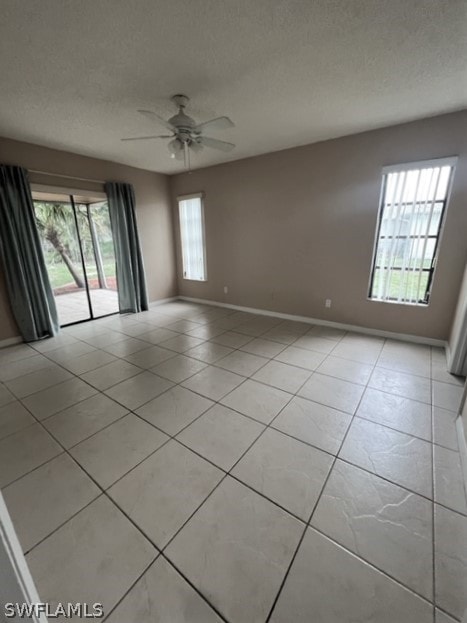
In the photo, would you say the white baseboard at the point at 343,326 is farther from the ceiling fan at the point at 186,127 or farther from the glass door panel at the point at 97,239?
the ceiling fan at the point at 186,127

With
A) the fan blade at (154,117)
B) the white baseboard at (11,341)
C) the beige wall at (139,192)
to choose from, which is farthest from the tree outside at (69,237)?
the fan blade at (154,117)

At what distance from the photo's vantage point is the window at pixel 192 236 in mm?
4961

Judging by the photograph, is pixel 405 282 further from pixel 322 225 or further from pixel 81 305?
pixel 81 305

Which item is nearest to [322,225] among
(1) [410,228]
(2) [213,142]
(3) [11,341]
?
(1) [410,228]

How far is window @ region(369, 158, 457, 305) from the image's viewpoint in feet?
9.35

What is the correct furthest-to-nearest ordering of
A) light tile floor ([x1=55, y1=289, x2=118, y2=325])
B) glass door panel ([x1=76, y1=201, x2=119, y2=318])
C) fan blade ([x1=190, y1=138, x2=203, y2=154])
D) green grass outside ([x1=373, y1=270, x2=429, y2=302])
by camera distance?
light tile floor ([x1=55, y1=289, x2=118, y2=325])
glass door panel ([x1=76, y1=201, x2=119, y2=318])
green grass outside ([x1=373, y1=270, x2=429, y2=302])
fan blade ([x1=190, y1=138, x2=203, y2=154])

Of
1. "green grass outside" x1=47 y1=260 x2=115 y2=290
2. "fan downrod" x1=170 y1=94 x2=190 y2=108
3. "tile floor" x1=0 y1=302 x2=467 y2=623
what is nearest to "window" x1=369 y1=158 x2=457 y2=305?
"tile floor" x1=0 y1=302 x2=467 y2=623

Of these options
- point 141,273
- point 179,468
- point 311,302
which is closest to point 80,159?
point 141,273

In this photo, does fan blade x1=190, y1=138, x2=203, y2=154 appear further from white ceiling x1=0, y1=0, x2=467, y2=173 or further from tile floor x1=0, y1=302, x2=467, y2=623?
tile floor x1=0, y1=302, x2=467, y2=623

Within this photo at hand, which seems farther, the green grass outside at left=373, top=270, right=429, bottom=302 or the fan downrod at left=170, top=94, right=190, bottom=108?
the green grass outside at left=373, top=270, right=429, bottom=302

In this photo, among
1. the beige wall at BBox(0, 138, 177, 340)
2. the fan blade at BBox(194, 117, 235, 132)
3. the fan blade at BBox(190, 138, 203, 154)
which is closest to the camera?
the fan blade at BBox(194, 117, 235, 132)

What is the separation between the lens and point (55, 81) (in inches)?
80.7

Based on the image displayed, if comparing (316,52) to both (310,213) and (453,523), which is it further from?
(453,523)

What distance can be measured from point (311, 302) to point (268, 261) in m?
0.98
